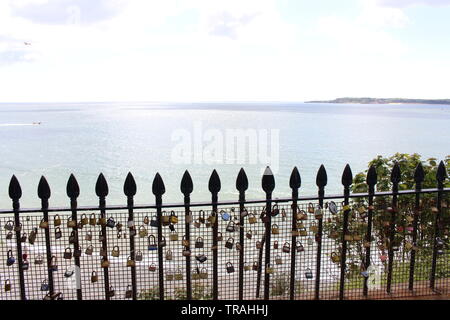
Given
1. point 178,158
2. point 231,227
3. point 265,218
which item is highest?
point 265,218

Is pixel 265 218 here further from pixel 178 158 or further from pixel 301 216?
pixel 178 158

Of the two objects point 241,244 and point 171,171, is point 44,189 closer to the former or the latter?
point 241,244

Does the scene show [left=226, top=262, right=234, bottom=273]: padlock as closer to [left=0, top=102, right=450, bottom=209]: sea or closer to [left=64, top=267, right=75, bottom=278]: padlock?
[left=64, top=267, right=75, bottom=278]: padlock

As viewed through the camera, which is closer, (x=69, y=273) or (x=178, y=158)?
(x=69, y=273)

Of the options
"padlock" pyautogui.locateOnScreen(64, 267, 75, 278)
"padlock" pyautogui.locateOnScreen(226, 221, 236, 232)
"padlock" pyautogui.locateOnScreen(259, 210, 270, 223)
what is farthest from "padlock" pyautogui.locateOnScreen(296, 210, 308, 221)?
"padlock" pyautogui.locateOnScreen(64, 267, 75, 278)

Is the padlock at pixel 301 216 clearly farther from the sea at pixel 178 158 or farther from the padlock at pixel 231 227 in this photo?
the sea at pixel 178 158

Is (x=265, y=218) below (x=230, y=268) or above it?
above

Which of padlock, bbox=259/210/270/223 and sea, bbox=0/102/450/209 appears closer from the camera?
padlock, bbox=259/210/270/223

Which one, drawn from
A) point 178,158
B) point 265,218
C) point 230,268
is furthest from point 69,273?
point 178,158

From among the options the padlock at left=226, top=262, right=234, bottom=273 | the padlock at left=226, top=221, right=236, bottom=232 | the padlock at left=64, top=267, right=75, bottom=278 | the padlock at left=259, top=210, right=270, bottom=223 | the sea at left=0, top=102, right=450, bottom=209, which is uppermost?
the padlock at left=259, top=210, right=270, bottom=223

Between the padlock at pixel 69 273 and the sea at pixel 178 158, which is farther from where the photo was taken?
the sea at pixel 178 158

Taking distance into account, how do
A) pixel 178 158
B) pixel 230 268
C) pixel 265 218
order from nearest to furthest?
pixel 265 218, pixel 230 268, pixel 178 158

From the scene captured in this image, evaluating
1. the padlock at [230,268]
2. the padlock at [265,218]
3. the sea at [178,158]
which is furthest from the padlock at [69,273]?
the sea at [178,158]
